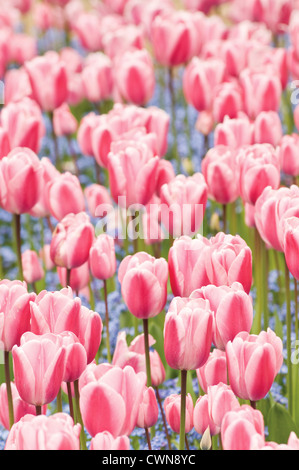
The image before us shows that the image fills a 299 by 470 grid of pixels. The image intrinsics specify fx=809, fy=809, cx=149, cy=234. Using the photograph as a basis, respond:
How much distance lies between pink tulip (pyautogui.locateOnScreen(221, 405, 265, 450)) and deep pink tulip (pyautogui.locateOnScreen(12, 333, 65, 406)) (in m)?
0.37

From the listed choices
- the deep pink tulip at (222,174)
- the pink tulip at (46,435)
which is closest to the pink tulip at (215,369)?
the pink tulip at (46,435)

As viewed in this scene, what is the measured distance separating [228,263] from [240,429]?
21.1 inches

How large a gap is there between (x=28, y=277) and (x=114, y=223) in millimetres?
551

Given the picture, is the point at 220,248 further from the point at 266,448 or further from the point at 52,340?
the point at 266,448

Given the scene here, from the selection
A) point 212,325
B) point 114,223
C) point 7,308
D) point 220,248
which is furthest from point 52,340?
point 114,223

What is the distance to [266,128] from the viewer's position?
2967 mm

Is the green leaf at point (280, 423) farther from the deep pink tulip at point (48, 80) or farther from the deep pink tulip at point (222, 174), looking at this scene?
the deep pink tulip at point (48, 80)

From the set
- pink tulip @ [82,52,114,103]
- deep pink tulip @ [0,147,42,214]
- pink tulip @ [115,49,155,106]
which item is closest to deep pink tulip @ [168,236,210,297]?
deep pink tulip @ [0,147,42,214]

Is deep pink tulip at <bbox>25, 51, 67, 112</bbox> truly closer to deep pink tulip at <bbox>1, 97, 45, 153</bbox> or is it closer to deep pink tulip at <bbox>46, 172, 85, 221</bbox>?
deep pink tulip at <bbox>1, 97, 45, 153</bbox>

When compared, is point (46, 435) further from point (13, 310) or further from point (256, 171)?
point (256, 171)

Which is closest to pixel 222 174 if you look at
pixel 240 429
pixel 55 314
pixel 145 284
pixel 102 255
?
pixel 102 255

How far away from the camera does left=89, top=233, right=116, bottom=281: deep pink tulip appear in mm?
2357

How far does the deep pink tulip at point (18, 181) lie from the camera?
2391 mm

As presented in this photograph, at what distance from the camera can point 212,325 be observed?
5.69ft
